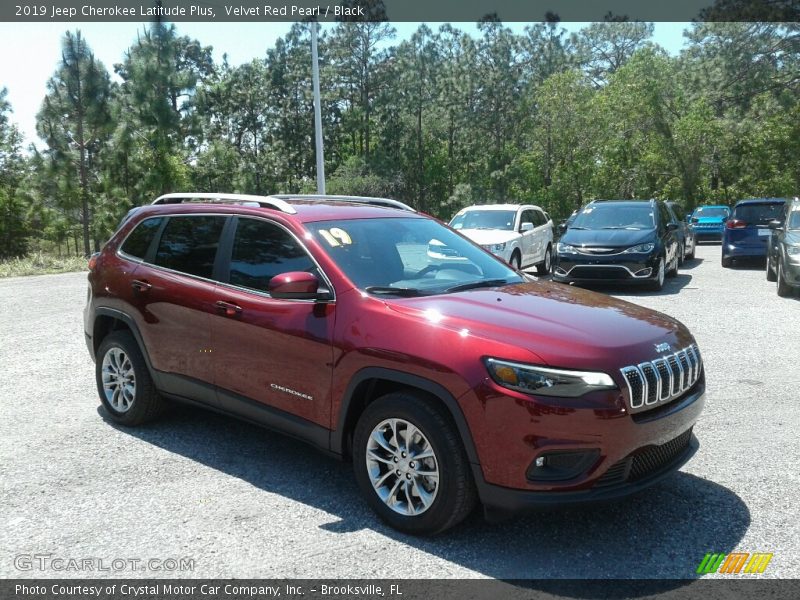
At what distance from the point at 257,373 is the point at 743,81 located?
39.8 metres

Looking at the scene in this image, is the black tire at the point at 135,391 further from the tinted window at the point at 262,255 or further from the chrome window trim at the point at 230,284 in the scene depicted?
the tinted window at the point at 262,255

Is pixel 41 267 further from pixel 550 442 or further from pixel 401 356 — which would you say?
pixel 550 442

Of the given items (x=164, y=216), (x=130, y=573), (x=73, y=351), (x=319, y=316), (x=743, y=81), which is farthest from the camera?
(x=743, y=81)

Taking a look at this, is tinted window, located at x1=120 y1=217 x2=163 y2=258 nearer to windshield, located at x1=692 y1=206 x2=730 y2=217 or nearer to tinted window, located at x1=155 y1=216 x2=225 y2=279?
tinted window, located at x1=155 y1=216 x2=225 y2=279

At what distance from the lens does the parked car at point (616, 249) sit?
12578 millimetres

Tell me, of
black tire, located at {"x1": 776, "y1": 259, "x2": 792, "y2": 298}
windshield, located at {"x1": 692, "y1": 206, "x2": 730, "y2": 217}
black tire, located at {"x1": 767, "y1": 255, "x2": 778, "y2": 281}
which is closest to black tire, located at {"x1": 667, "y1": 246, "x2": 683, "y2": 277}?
black tire, located at {"x1": 767, "y1": 255, "x2": 778, "y2": 281}

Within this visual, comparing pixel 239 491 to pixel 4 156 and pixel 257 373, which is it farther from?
pixel 4 156

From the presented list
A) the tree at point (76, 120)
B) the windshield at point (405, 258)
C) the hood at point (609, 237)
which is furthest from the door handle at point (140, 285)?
the tree at point (76, 120)

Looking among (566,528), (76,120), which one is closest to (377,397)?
(566,528)

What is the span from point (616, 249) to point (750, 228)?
19.2ft

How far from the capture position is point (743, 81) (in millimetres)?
37250

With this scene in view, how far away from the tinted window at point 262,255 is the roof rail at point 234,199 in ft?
0.48

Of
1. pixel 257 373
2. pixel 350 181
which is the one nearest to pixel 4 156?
pixel 350 181

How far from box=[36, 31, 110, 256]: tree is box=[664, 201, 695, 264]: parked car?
24.8 m
